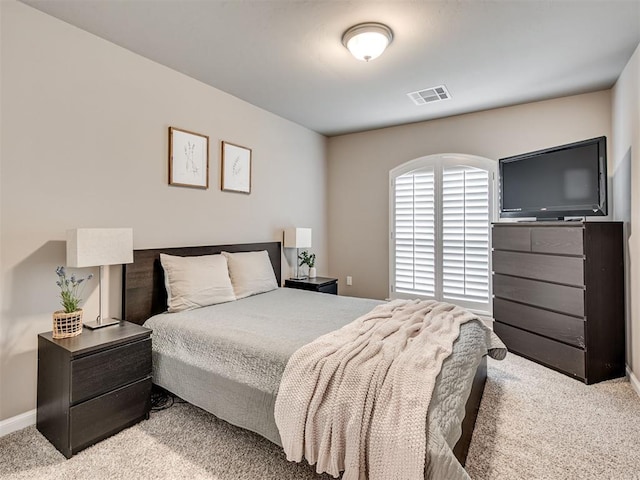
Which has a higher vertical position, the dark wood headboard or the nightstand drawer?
the dark wood headboard

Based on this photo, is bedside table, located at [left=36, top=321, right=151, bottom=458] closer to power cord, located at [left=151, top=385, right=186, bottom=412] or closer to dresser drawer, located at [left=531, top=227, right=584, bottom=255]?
power cord, located at [left=151, top=385, right=186, bottom=412]

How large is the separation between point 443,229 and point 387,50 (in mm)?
2332

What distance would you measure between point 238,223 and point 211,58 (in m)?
1.58

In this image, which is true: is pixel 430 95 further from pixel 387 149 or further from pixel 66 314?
pixel 66 314

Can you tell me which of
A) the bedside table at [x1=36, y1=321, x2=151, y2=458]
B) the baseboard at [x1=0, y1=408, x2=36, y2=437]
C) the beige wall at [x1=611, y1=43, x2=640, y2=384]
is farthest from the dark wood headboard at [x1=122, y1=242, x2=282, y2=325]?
the beige wall at [x1=611, y1=43, x2=640, y2=384]

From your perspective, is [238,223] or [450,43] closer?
[450,43]

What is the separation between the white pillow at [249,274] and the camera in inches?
123

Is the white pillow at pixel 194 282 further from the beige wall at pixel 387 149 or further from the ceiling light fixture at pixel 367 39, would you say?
the beige wall at pixel 387 149

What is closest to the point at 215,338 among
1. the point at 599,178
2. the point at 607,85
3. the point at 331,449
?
the point at 331,449

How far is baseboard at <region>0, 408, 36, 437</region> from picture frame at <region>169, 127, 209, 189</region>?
6.18 ft

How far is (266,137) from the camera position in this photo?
3.99 m

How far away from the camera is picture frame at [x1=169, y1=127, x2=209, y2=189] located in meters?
2.97

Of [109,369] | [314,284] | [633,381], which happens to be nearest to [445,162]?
[314,284]

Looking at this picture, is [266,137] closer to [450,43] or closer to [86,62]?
[86,62]
